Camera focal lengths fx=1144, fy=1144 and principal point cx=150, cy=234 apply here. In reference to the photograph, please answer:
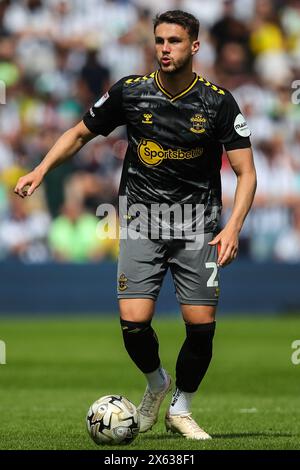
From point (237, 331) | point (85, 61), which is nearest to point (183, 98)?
point (237, 331)

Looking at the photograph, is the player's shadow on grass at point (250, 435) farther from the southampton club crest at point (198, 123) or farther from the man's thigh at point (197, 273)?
the southampton club crest at point (198, 123)

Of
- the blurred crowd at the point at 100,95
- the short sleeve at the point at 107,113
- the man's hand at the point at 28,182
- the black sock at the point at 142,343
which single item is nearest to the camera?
the man's hand at the point at 28,182

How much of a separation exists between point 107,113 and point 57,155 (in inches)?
17.5

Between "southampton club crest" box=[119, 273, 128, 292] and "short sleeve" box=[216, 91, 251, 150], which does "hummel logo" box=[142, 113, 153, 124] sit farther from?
"southampton club crest" box=[119, 273, 128, 292]

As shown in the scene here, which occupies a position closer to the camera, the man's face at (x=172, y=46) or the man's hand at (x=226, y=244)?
the man's hand at (x=226, y=244)

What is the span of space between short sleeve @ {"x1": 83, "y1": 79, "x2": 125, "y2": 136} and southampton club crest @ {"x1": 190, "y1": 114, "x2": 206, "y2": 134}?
1.69ft

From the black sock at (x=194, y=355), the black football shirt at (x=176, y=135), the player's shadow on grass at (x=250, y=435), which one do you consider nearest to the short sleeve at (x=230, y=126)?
the black football shirt at (x=176, y=135)

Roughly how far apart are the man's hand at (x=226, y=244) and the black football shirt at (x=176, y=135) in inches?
19.2

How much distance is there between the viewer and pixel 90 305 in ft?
65.0

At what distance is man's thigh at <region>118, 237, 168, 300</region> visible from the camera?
24.4 ft

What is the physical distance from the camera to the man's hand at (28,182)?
717 cm

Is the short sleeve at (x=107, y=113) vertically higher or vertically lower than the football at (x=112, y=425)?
higher

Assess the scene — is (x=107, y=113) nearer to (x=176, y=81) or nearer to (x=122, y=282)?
(x=176, y=81)
